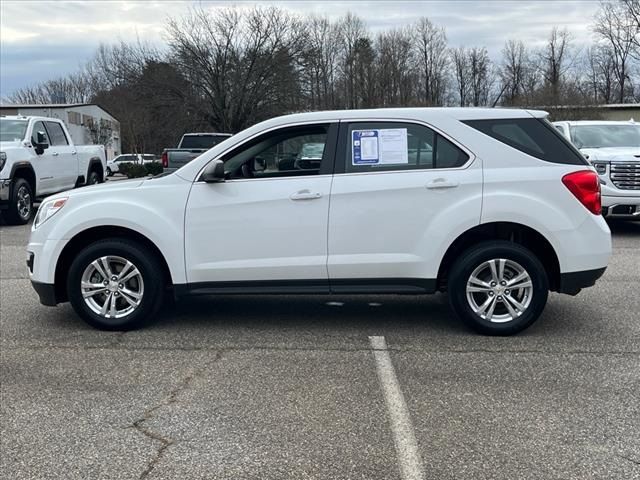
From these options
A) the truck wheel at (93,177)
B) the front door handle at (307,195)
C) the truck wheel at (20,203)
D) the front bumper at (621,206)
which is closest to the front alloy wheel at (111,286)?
the front door handle at (307,195)

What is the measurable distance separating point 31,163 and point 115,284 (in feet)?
29.7

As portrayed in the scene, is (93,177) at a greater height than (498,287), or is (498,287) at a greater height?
(93,177)

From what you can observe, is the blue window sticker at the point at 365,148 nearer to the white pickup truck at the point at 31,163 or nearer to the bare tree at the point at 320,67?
the white pickup truck at the point at 31,163

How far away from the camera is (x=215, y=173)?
538 centimetres

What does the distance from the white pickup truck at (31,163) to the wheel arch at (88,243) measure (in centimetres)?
811

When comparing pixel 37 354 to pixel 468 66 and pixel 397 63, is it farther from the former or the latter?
pixel 468 66

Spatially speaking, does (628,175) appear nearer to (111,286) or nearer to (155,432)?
(111,286)

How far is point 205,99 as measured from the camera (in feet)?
152

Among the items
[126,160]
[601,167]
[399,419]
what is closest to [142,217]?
[399,419]

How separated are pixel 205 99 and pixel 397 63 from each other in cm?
2780

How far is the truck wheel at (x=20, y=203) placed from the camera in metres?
13.1

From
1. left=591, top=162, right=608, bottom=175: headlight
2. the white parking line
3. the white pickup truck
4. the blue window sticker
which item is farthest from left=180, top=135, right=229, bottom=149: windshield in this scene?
the white parking line

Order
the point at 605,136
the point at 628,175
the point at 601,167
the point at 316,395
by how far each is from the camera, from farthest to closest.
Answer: the point at 605,136, the point at 601,167, the point at 628,175, the point at 316,395

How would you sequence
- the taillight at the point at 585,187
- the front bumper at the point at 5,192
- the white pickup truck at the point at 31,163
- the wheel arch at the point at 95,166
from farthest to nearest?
the wheel arch at the point at 95,166
the white pickup truck at the point at 31,163
the front bumper at the point at 5,192
the taillight at the point at 585,187
